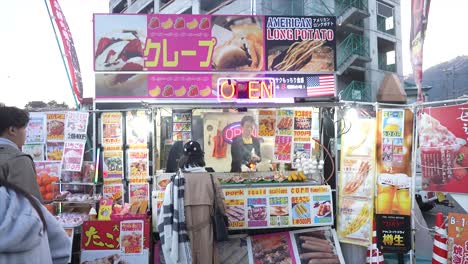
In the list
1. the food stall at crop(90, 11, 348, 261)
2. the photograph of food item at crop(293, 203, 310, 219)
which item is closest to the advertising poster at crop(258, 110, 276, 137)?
the food stall at crop(90, 11, 348, 261)

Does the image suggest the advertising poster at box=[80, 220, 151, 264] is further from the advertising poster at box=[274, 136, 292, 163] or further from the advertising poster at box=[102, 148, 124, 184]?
the advertising poster at box=[274, 136, 292, 163]

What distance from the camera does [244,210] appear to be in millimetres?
5863

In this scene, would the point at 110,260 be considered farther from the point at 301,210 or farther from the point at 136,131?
the point at 301,210

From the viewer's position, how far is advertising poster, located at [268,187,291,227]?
590 centimetres

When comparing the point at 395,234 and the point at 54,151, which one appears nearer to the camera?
the point at 395,234

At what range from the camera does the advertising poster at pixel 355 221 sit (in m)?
5.93

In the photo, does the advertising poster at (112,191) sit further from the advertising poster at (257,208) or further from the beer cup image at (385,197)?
the beer cup image at (385,197)

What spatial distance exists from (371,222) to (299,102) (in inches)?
87.4

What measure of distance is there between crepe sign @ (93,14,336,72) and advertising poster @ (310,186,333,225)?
247 cm

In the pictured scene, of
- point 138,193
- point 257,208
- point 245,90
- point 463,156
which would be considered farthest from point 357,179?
point 138,193

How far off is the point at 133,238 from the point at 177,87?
2.85 meters

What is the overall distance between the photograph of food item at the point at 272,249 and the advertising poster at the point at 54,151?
3713 millimetres

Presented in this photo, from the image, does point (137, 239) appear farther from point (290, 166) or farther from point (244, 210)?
point (290, 166)

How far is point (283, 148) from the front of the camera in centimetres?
675
